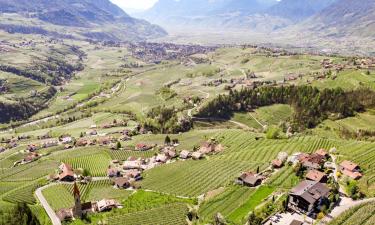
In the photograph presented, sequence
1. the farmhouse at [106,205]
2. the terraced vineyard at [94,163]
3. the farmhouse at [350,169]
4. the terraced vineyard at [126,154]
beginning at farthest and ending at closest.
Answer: the terraced vineyard at [126,154]
the terraced vineyard at [94,163]
the farmhouse at [106,205]
the farmhouse at [350,169]

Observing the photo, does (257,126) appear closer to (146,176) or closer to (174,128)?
(174,128)

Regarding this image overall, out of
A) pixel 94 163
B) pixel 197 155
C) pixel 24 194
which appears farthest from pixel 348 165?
pixel 24 194

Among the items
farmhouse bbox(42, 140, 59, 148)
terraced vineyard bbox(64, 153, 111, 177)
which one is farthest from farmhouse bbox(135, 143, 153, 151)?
farmhouse bbox(42, 140, 59, 148)

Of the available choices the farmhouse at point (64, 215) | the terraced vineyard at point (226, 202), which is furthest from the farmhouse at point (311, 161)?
the farmhouse at point (64, 215)

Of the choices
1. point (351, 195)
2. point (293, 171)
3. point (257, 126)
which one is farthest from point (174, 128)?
point (351, 195)

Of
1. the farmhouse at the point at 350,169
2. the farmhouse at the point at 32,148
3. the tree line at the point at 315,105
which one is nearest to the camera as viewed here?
the farmhouse at the point at 350,169

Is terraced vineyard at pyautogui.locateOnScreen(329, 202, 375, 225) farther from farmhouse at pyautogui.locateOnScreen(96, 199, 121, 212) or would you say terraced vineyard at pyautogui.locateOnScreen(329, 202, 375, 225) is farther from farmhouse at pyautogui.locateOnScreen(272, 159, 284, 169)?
farmhouse at pyautogui.locateOnScreen(96, 199, 121, 212)

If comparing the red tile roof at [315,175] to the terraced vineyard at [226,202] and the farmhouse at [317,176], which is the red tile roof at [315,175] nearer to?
the farmhouse at [317,176]
